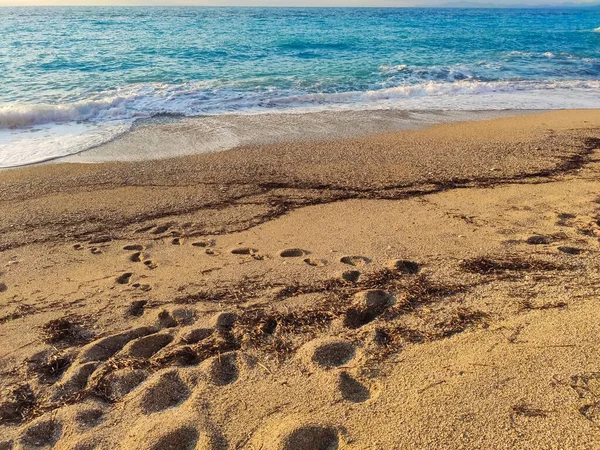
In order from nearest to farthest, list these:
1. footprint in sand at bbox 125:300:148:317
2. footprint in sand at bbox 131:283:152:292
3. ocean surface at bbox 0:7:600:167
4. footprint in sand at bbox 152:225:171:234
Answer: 1. footprint in sand at bbox 125:300:148:317
2. footprint in sand at bbox 131:283:152:292
3. footprint in sand at bbox 152:225:171:234
4. ocean surface at bbox 0:7:600:167

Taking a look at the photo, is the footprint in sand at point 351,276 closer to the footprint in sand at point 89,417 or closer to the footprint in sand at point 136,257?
the footprint in sand at point 136,257

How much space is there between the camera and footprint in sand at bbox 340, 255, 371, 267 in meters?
3.29

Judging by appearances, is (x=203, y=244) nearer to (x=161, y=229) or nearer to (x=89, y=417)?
(x=161, y=229)

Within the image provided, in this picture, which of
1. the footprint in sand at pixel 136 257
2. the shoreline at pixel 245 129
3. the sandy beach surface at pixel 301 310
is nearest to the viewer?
the sandy beach surface at pixel 301 310

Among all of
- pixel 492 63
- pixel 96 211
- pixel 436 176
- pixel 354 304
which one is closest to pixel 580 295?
pixel 354 304

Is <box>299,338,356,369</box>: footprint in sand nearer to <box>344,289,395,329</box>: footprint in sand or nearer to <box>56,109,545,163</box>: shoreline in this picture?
<box>344,289,395,329</box>: footprint in sand

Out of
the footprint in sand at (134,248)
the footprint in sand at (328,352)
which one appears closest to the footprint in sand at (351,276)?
the footprint in sand at (328,352)

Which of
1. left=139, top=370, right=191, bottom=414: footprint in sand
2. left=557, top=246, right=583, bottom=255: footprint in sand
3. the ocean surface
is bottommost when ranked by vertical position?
left=139, top=370, right=191, bottom=414: footprint in sand

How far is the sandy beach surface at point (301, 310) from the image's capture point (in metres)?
1.94

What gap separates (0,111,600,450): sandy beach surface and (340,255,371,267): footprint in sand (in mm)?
37

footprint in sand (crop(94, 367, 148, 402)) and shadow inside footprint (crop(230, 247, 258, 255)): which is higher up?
shadow inside footprint (crop(230, 247, 258, 255))

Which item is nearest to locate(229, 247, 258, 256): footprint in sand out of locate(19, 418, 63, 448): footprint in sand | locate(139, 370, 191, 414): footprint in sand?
locate(139, 370, 191, 414): footprint in sand

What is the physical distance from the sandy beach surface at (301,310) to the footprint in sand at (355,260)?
0.12ft

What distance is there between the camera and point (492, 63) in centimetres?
1530
